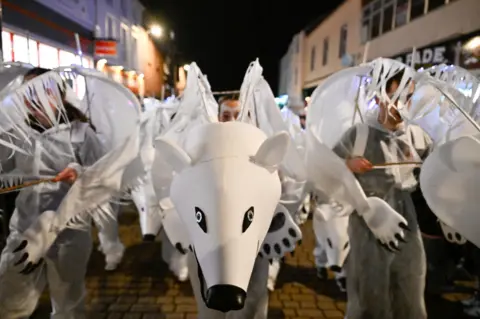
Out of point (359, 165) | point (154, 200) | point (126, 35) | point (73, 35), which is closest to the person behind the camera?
point (359, 165)

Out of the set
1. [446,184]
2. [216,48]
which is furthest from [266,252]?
[216,48]

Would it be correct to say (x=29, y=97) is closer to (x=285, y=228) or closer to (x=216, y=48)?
(x=285, y=228)

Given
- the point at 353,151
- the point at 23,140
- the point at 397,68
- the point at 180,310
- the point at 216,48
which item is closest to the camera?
the point at 397,68

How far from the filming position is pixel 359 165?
2326 mm

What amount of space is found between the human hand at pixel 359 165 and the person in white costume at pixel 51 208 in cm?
137

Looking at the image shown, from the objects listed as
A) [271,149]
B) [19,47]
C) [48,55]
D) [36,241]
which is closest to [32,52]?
[19,47]

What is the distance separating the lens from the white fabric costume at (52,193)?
6.89 ft

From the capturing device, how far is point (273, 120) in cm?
227

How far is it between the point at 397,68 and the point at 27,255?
1.91 m

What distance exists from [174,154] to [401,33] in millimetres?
8310

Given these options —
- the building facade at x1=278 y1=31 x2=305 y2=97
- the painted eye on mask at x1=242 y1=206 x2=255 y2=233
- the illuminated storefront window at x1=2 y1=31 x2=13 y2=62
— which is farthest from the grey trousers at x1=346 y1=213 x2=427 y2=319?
the building facade at x1=278 y1=31 x2=305 y2=97

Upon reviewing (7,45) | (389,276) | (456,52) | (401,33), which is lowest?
(389,276)

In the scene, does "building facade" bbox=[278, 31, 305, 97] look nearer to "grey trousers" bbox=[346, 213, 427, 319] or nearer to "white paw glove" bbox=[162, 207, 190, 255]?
"grey trousers" bbox=[346, 213, 427, 319]

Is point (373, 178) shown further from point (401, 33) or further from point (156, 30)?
point (156, 30)
